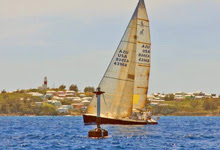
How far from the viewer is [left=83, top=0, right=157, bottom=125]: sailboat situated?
3381 inches

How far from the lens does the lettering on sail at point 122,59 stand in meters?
87.1

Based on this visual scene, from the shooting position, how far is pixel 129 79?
286ft

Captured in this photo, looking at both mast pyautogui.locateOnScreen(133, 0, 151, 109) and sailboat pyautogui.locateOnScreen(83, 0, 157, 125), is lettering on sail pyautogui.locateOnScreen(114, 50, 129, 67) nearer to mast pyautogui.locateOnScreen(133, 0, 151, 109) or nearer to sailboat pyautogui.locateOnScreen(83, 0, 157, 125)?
sailboat pyautogui.locateOnScreen(83, 0, 157, 125)

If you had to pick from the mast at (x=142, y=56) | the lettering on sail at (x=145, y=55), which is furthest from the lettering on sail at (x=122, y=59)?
the lettering on sail at (x=145, y=55)

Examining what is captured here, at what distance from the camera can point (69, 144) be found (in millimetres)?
56094

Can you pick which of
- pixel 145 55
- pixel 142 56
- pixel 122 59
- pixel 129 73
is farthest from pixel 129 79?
pixel 145 55

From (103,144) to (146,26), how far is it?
3912 centimetres

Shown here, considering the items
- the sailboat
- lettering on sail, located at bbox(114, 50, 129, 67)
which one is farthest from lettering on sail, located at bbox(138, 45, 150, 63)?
lettering on sail, located at bbox(114, 50, 129, 67)

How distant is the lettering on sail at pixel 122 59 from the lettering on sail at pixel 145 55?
3.49 metres

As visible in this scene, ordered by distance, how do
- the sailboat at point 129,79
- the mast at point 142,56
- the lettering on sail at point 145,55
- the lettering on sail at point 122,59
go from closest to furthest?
the sailboat at point 129,79, the lettering on sail at point 122,59, the mast at point 142,56, the lettering on sail at point 145,55

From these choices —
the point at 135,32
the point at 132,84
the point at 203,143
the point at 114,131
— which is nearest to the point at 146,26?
the point at 135,32

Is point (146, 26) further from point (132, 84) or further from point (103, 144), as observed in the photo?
point (103, 144)

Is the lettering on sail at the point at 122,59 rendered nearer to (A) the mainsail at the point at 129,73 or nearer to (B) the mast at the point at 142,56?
(A) the mainsail at the point at 129,73

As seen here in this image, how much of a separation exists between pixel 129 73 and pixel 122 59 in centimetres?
267
